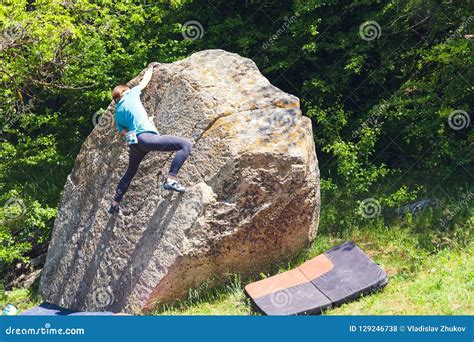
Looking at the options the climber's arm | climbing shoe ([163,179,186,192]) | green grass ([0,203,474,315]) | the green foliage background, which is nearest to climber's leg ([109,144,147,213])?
climbing shoe ([163,179,186,192])

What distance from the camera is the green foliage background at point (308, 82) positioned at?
37.4 feet

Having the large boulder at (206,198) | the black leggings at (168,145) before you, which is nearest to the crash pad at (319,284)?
the large boulder at (206,198)

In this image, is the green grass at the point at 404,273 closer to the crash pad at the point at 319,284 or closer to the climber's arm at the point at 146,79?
the crash pad at the point at 319,284

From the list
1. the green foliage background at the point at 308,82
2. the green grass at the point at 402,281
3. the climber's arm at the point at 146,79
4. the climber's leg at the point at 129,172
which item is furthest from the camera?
the green foliage background at the point at 308,82

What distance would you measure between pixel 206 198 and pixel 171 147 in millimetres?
817

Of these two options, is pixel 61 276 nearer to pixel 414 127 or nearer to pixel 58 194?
pixel 58 194

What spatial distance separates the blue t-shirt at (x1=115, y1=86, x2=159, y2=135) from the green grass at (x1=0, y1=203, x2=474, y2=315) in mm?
2319

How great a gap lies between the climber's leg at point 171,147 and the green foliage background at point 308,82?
3.10 meters

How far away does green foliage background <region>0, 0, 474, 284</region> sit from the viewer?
449 inches

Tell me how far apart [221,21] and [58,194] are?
16.5 feet

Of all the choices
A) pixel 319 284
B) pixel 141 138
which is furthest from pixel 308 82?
pixel 319 284

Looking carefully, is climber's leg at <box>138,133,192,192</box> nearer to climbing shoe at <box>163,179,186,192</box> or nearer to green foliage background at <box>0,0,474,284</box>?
climbing shoe at <box>163,179,186,192</box>

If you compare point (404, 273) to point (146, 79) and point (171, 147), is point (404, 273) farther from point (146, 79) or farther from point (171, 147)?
point (146, 79)

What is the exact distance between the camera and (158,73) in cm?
1032
